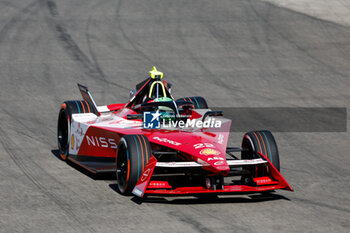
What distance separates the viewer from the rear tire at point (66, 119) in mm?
13336

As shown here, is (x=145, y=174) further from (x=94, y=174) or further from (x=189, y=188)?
(x=94, y=174)

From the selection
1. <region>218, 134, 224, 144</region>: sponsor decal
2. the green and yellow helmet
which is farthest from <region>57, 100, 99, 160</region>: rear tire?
<region>218, 134, 224, 144</region>: sponsor decal

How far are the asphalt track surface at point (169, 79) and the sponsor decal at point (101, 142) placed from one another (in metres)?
0.55

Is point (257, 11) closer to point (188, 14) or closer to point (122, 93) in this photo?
point (188, 14)

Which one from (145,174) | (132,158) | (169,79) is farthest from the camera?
(169,79)

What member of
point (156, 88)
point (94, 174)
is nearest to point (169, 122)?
point (156, 88)

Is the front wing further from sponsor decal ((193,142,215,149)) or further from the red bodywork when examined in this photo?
sponsor decal ((193,142,215,149))

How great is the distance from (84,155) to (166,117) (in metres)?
1.75

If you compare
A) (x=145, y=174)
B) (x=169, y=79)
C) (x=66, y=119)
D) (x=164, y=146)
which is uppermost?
(x=169, y=79)

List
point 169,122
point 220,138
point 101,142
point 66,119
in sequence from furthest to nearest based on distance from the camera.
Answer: point 66,119 < point 101,142 < point 169,122 < point 220,138

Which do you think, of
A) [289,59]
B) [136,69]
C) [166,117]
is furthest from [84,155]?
[289,59]

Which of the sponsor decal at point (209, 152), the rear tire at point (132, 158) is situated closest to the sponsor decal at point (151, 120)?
the rear tire at point (132, 158)

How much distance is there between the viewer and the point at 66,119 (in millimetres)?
13664

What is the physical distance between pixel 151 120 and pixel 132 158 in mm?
1443
